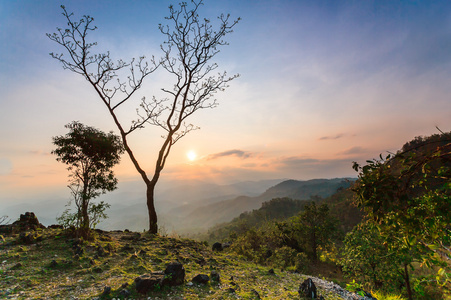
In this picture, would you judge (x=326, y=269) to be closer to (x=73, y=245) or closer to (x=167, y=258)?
(x=167, y=258)

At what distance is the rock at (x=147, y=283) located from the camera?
20.0 feet

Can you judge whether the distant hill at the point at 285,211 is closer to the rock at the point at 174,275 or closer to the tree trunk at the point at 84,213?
the tree trunk at the point at 84,213

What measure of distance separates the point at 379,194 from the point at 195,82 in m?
18.3

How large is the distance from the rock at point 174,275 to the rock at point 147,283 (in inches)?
9.5

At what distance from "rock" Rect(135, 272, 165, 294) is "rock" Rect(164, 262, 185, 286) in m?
0.24

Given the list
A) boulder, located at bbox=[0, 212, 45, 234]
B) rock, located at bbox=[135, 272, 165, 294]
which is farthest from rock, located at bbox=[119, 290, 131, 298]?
boulder, located at bbox=[0, 212, 45, 234]

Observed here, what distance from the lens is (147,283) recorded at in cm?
626

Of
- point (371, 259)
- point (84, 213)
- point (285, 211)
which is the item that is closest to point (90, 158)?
point (84, 213)

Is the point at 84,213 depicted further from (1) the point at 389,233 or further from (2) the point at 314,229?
(2) the point at 314,229

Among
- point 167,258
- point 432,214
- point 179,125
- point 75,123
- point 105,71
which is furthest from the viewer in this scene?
point 179,125

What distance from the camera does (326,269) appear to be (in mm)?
19125

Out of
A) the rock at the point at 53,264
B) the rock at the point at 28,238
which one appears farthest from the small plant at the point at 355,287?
the rock at the point at 28,238

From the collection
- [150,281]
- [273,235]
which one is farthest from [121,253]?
[273,235]

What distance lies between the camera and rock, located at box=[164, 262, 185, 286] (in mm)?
6727
